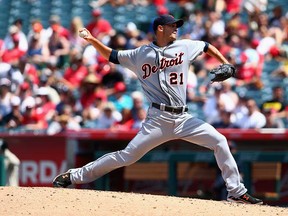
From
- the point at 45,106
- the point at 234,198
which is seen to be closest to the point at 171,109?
the point at 234,198

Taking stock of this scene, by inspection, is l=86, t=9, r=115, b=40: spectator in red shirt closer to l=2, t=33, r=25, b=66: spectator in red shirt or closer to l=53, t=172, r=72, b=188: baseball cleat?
l=2, t=33, r=25, b=66: spectator in red shirt

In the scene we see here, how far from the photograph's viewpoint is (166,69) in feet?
Answer: 27.1

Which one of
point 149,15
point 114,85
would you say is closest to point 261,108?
point 114,85

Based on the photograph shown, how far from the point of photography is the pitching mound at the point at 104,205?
7.43 metres

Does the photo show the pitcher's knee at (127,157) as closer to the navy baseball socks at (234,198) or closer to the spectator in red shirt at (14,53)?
the navy baseball socks at (234,198)

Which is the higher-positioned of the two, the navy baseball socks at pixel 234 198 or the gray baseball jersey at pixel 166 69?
the gray baseball jersey at pixel 166 69

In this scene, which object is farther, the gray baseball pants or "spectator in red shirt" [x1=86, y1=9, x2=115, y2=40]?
"spectator in red shirt" [x1=86, y1=9, x2=115, y2=40]

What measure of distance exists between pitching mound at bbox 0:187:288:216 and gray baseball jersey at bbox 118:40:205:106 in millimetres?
966

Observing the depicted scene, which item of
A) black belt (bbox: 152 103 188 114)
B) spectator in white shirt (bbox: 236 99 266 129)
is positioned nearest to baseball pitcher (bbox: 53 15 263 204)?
black belt (bbox: 152 103 188 114)

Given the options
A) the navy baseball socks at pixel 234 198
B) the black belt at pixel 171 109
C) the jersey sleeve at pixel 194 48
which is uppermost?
the jersey sleeve at pixel 194 48

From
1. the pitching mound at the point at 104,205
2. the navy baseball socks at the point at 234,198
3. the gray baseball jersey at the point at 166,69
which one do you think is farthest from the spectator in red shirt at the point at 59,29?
the pitching mound at the point at 104,205

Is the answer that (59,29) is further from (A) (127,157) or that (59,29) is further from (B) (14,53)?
(A) (127,157)

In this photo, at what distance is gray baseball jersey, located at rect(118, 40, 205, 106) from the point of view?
8.25 m

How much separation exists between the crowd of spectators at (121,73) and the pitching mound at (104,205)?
501 centimetres
